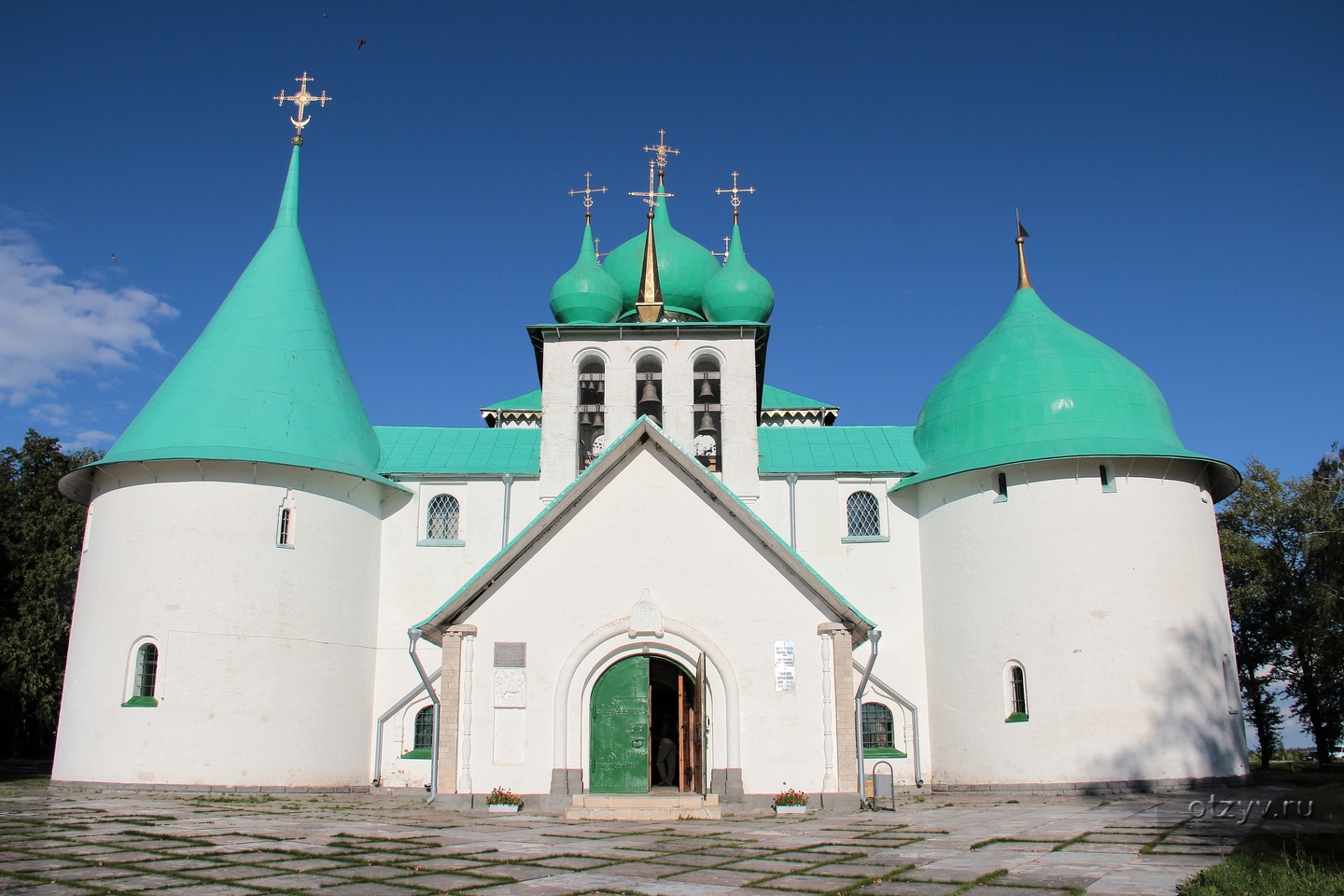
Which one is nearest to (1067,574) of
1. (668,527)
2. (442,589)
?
(668,527)

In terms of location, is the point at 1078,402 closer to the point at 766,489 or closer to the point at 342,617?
the point at 766,489

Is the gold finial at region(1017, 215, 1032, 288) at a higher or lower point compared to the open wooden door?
higher

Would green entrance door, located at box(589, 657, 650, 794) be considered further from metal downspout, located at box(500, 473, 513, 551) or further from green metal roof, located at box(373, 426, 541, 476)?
green metal roof, located at box(373, 426, 541, 476)

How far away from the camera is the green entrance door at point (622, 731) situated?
15.8m

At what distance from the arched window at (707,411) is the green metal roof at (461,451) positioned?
3677 millimetres

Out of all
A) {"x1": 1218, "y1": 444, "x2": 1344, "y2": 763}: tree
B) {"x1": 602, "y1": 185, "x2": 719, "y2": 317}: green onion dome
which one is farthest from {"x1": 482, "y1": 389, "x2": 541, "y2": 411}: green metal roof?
{"x1": 1218, "y1": 444, "x2": 1344, "y2": 763}: tree

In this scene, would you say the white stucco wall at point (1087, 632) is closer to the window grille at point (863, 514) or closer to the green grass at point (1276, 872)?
the window grille at point (863, 514)

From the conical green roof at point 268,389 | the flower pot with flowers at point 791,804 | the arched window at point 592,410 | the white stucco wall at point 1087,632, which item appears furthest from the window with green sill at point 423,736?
the white stucco wall at point 1087,632

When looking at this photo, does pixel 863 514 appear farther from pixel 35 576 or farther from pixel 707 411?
pixel 35 576

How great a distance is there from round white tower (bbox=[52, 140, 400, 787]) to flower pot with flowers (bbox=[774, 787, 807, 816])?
9.39 meters

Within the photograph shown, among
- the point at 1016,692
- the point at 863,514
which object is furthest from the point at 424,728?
the point at 1016,692

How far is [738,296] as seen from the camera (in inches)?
966

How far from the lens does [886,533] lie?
22703mm

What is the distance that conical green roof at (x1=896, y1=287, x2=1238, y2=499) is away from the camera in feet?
67.0
